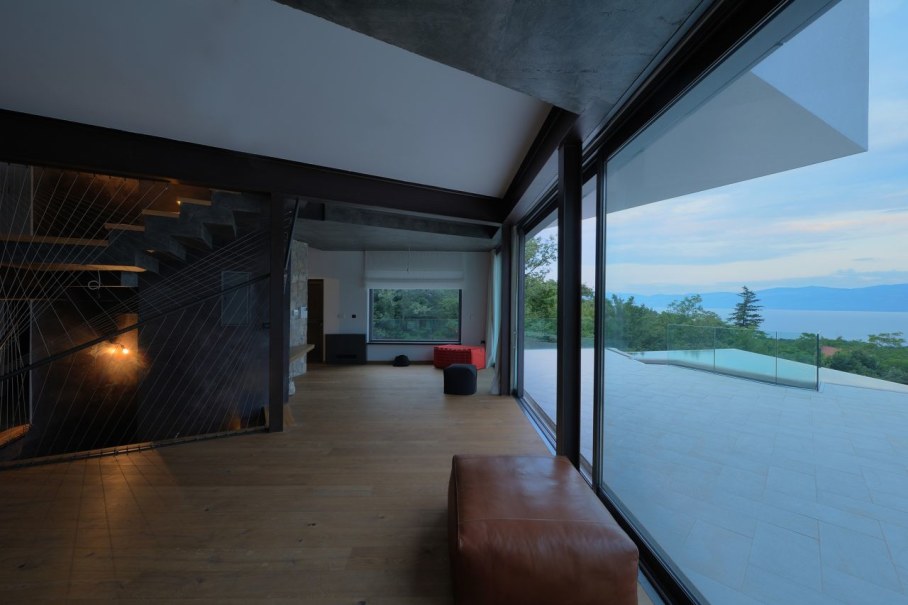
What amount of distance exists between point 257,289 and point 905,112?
420cm

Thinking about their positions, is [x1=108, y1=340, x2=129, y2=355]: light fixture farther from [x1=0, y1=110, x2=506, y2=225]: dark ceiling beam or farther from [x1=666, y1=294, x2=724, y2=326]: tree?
[x1=666, y1=294, x2=724, y2=326]: tree

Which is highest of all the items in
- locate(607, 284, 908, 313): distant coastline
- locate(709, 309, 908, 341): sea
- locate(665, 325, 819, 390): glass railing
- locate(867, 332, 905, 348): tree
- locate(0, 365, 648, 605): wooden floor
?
locate(607, 284, 908, 313): distant coastline

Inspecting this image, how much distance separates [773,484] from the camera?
1116 millimetres

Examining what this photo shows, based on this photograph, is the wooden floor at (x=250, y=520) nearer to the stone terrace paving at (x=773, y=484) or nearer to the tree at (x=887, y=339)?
the stone terrace paving at (x=773, y=484)

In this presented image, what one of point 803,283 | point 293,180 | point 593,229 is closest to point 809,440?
point 803,283

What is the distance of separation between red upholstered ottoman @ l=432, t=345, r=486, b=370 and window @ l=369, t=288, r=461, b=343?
73 centimetres

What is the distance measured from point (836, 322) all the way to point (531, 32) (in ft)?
4.20

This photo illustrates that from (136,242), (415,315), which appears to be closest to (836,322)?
(136,242)

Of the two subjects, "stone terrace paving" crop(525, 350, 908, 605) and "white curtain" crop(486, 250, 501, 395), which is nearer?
"stone terrace paving" crop(525, 350, 908, 605)

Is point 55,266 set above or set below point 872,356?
above

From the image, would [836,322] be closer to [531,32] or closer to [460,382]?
[531,32]

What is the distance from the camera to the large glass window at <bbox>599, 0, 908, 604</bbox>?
82 centimetres

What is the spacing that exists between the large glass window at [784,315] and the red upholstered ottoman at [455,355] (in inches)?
184

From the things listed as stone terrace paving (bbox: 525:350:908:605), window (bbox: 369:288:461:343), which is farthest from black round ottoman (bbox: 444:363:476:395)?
stone terrace paving (bbox: 525:350:908:605)
